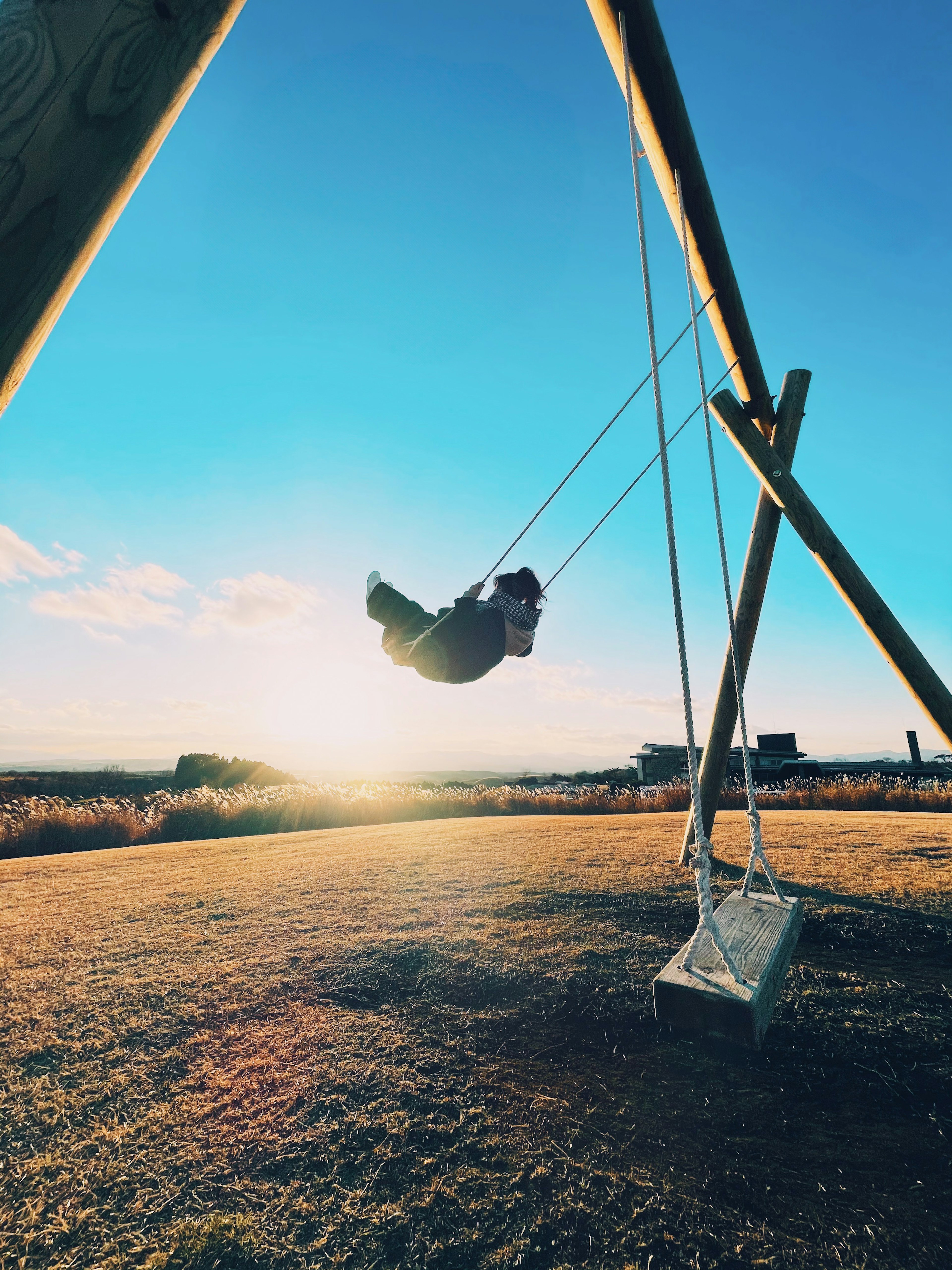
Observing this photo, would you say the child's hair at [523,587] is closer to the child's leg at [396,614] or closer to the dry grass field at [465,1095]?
the child's leg at [396,614]

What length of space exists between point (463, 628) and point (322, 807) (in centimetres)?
918

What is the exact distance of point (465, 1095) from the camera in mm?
1801

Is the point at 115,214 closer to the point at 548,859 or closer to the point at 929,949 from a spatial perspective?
the point at 929,949

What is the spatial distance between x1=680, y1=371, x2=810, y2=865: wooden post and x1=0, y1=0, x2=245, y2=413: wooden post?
12.5ft

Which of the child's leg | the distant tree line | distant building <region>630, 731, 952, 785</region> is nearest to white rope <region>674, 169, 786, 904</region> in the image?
the child's leg

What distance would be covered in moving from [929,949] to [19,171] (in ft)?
13.2

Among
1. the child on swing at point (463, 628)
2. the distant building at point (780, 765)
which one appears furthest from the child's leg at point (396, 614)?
the distant building at point (780, 765)

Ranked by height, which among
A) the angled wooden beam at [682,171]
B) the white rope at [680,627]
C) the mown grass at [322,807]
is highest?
the angled wooden beam at [682,171]

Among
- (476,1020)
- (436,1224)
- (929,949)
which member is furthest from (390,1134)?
(929,949)

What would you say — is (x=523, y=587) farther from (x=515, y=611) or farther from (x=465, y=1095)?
(x=465, y=1095)

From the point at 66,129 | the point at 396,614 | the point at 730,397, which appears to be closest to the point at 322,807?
the point at 396,614

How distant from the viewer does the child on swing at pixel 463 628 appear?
3135mm

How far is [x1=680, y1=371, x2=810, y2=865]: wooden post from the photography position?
3.97m

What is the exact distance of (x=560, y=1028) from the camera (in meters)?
2.19
